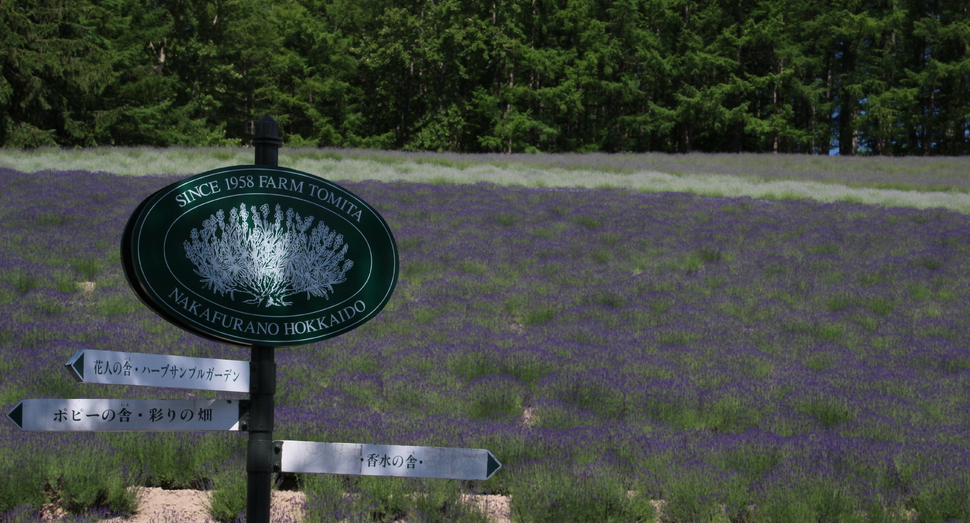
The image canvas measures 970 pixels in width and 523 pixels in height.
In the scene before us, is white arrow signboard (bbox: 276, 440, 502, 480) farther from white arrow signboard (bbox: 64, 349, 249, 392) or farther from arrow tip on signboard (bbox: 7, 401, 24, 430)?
arrow tip on signboard (bbox: 7, 401, 24, 430)

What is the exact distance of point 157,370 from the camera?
269 centimetres

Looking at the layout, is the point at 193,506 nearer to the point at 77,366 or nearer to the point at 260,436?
the point at 260,436

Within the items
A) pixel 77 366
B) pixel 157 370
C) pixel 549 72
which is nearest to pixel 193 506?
pixel 157 370

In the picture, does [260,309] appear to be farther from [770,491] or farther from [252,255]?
[770,491]

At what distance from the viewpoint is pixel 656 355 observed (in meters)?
6.94

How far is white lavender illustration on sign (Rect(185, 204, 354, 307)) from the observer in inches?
111

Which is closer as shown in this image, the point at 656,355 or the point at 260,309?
the point at 260,309

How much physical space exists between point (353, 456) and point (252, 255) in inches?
34.4

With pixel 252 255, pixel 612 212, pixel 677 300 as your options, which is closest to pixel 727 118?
pixel 612 212

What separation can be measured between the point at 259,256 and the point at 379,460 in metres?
0.92

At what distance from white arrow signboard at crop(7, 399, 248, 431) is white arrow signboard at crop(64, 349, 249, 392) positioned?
74 millimetres

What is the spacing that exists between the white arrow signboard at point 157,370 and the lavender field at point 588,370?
59.1 inches

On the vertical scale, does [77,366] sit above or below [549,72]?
below

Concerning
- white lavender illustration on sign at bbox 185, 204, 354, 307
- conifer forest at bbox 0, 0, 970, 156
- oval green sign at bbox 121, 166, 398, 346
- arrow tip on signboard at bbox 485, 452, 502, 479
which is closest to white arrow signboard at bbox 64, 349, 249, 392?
oval green sign at bbox 121, 166, 398, 346
